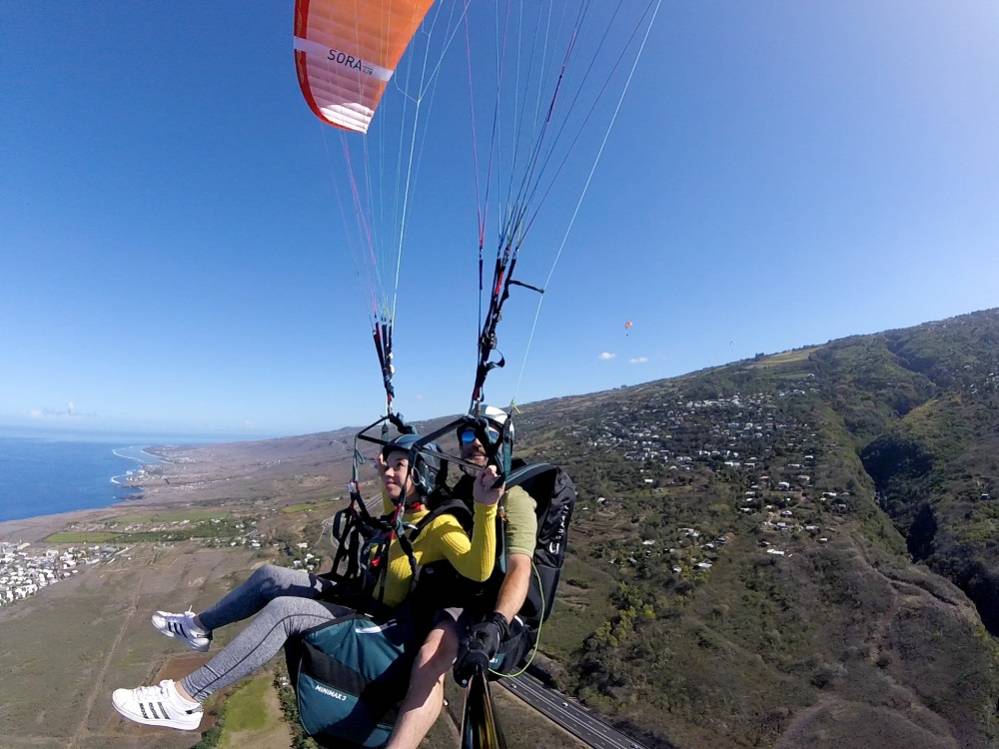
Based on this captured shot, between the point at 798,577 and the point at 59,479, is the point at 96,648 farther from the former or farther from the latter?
the point at 59,479

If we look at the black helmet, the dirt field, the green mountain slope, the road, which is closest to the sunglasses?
the black helmet

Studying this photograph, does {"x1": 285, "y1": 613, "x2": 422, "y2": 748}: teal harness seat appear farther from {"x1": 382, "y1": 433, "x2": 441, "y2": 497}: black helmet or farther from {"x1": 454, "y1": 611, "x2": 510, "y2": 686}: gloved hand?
{"x1": 382, "y1": 433, "x2": 441, "y2": 497}: black helmet

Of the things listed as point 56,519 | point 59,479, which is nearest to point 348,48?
point 56,519

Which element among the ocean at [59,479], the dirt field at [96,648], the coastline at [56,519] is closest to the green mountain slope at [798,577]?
the dirt field at [96,648]

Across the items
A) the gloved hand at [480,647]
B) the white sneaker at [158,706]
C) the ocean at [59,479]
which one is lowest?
the ocean at [59,479]

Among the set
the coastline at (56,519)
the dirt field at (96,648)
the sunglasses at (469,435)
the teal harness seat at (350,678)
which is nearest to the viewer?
the teal harness seat at (350,678)

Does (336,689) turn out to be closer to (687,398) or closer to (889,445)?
(889,445)

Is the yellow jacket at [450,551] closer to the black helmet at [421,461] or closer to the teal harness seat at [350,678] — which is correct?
the teal harness seat at [350,678]
